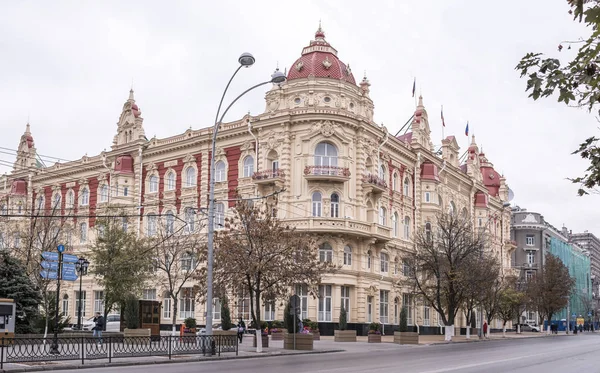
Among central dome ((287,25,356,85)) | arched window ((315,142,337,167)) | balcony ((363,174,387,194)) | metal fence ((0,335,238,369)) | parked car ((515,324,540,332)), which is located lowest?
parked car ((515,324,540,332))

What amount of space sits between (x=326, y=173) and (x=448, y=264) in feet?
36.2

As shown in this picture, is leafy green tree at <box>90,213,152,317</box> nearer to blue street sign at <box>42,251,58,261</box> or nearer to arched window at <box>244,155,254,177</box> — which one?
arched window at <box>244,155,254,177</box>

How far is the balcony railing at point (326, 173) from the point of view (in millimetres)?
48875

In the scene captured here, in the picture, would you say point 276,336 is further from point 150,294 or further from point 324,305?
point 150,294

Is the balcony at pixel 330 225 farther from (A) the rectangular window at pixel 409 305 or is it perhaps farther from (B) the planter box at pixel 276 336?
(A) the rectangular window at pixel 409 305

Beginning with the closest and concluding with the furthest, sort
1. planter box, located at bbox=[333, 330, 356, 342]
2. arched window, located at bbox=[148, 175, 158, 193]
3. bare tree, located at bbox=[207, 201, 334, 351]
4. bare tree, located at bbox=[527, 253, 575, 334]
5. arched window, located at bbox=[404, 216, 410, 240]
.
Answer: bare tree, located at bbox=[207, 201, 334, 351] → planter box, located at bbox=[333, 330, 356, 342] → arched window, located at bbox=[148, 175, 158, 193] → arched window, located at bbox=[404, 216, 410, 240] → bare tree, located at bbox=[527, 253, 575, 334]

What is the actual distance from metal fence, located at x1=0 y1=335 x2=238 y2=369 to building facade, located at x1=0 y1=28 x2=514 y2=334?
13524 millimetres

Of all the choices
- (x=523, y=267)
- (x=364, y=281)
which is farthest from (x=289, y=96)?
(x=523, y=267)

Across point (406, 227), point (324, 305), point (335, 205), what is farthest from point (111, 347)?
point (406, 227)

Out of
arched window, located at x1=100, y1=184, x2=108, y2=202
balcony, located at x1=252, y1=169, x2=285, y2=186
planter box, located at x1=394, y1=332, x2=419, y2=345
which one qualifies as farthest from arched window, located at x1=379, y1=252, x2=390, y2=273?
arched window, located at x1=100, y1=184, x2=108, y2=202

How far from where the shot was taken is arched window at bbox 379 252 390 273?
5547 cm

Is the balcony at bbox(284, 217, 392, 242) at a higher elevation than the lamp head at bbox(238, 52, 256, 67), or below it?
below

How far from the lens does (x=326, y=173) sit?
49.0 m

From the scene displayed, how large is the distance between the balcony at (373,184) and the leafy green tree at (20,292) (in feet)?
79.4
